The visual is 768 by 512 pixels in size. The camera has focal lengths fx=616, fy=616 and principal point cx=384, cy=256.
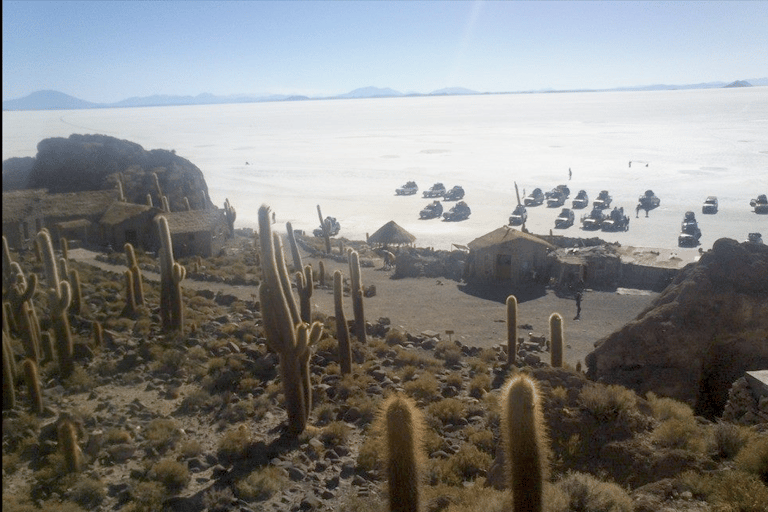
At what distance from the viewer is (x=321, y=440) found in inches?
461

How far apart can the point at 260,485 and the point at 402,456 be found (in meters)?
3.83

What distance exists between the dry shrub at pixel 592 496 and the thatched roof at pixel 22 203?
2567 cm

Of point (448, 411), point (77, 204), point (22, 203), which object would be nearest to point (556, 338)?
point (448, 411)

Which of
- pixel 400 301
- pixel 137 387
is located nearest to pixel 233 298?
pixel 400 301

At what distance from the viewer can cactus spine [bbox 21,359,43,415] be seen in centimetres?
1180

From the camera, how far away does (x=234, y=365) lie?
49.7ft

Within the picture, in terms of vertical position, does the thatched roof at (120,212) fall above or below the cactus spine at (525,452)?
above

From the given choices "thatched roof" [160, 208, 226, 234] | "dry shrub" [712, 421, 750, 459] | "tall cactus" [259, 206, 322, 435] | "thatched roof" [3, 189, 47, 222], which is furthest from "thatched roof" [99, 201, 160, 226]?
"dry shrub" [712, 421, 750, 459]

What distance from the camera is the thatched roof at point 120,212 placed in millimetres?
32550

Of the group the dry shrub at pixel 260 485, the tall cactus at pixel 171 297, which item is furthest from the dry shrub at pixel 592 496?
the tall cactus at pixel 171 297

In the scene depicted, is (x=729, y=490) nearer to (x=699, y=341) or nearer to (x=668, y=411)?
(x=668, y=411)

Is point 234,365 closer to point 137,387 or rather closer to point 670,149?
point 137,387

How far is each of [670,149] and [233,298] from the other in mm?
85362

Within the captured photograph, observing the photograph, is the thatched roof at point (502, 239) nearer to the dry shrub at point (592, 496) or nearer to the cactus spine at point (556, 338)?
the cactus spine at point (556, 338)
